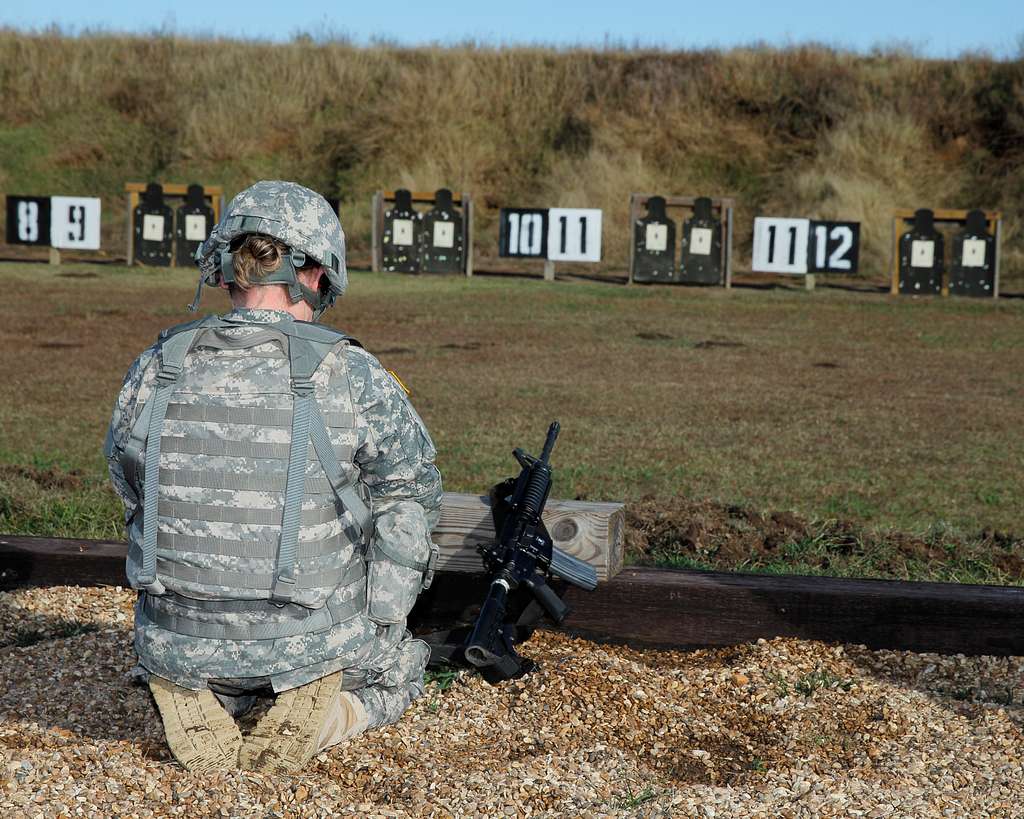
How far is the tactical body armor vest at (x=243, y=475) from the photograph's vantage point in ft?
8.70

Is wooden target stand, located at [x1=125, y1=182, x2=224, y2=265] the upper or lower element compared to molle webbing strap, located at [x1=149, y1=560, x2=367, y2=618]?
upper

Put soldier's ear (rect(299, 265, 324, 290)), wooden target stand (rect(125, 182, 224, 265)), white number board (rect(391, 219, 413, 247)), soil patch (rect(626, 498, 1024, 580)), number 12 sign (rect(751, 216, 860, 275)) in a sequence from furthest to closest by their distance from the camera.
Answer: wooden target stand (rect(125, 182, 224, 265)) → white number board (rect(391, 219, 413, 247)) → number 12 sign (rect(751, 216, 860, 275)) → soil patch (rect(626, 498, 1024, 580)) → soldier's ear (rect(299, 265, 324, 290))

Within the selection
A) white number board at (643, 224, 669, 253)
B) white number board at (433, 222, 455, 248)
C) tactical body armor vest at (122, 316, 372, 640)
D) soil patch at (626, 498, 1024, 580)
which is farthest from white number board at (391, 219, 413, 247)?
tactical body armor vest at (122, 316, 372, 640)

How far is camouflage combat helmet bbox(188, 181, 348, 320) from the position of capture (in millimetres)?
2738

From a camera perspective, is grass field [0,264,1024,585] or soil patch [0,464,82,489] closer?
grass field [0,264,1024,585]

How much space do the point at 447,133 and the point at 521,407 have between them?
17205mm

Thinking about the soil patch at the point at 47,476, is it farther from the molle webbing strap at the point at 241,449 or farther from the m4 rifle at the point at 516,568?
the molle webbing strap at the point at 241,449

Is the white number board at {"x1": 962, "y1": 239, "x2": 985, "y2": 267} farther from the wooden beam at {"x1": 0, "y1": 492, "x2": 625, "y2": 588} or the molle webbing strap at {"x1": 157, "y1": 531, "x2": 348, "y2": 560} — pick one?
the molle webbing strap at {"x1": 157, "y1": 531, "x2": 348, "y2": 560}

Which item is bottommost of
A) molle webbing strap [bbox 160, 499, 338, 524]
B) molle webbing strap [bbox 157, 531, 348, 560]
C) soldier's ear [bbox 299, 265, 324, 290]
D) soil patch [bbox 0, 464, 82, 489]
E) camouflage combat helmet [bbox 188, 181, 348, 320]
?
soil patch [bbox 0, 464, 82, 489]

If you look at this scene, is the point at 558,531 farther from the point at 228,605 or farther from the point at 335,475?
the point at 228,605

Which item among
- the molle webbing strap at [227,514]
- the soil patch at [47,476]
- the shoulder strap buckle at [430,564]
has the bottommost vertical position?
the soil patch at [47,476]

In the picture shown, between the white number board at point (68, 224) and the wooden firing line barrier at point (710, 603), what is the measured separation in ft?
55.1

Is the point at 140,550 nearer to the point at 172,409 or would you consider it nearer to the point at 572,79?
the point at 172,409

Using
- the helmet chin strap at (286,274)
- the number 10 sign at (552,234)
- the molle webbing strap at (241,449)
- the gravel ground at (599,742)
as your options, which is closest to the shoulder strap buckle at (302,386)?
the molle webbing strap at (241,449)
